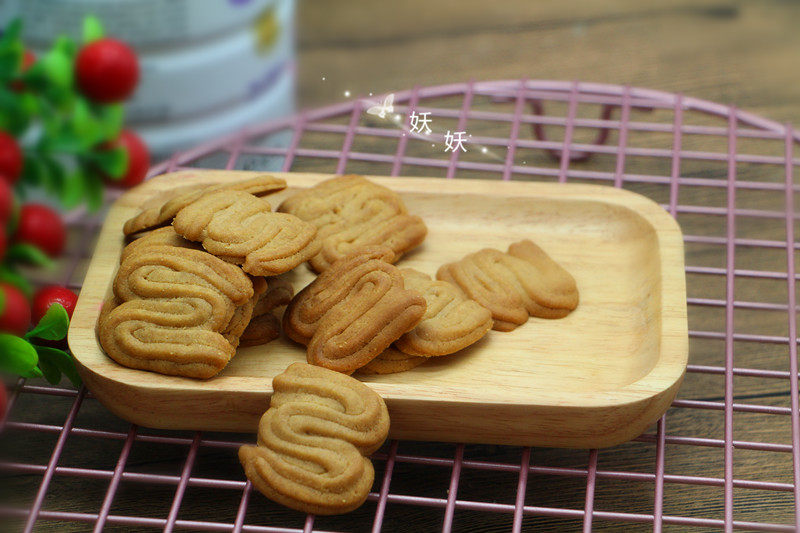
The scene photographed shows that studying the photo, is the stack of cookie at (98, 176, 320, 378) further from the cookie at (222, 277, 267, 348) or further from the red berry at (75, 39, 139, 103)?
the red berry at (75, 39, 139, 103)

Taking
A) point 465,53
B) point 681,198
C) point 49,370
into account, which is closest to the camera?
point 49,370

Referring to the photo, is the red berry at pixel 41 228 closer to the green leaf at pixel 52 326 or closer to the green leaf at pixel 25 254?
the green leaf at pixel 25 254

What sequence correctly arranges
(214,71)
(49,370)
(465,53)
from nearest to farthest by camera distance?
1. (49,370)
2. (214,71)
3. (465,53)

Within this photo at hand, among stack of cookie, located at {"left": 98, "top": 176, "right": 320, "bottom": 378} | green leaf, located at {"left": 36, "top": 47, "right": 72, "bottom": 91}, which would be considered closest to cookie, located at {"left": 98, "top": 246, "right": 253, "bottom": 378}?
stack of cookie, located at {"left": 98, "top": 176, "right": 320, "bottom": 378}

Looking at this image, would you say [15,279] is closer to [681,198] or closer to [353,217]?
[353,217]

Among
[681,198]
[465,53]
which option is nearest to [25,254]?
[681,198]

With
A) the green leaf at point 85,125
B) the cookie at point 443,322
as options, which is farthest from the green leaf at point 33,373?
the green leaf at point 85,125

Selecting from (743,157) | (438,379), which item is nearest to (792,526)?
(438,379)

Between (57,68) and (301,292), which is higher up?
(57,68)

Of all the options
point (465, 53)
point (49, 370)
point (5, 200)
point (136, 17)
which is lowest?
point (465, 53)
